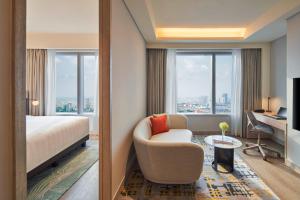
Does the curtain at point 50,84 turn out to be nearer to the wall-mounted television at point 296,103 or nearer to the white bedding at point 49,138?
A: the white bedding at point 49,138

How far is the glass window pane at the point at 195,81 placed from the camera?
5.95m

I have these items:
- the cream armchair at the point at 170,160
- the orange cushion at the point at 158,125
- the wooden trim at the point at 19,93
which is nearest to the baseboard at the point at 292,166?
the cream armchair at the point at 170,160

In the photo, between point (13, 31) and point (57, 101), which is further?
point (57, 101)

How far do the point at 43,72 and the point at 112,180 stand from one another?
452cm

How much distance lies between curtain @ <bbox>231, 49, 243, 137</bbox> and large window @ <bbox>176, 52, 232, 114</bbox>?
0.20 m

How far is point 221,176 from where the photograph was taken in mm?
3109

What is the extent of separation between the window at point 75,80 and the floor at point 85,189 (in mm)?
3033

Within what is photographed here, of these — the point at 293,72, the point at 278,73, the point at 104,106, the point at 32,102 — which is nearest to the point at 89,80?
the point at 32,102

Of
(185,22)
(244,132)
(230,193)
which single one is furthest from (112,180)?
(244,132)

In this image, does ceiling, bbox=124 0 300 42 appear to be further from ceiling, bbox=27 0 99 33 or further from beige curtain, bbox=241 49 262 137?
ceiling, bbox=27 0 99 33

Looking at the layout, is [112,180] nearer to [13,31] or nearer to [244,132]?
[13,31]

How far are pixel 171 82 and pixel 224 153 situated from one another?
283 cm

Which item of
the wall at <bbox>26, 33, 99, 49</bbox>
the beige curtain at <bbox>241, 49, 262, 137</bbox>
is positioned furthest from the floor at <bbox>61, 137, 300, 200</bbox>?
the wall at <bbox>26, 33, 99, 49</bbox>

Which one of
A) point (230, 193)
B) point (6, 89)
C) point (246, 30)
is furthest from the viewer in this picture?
point (246, 30)
